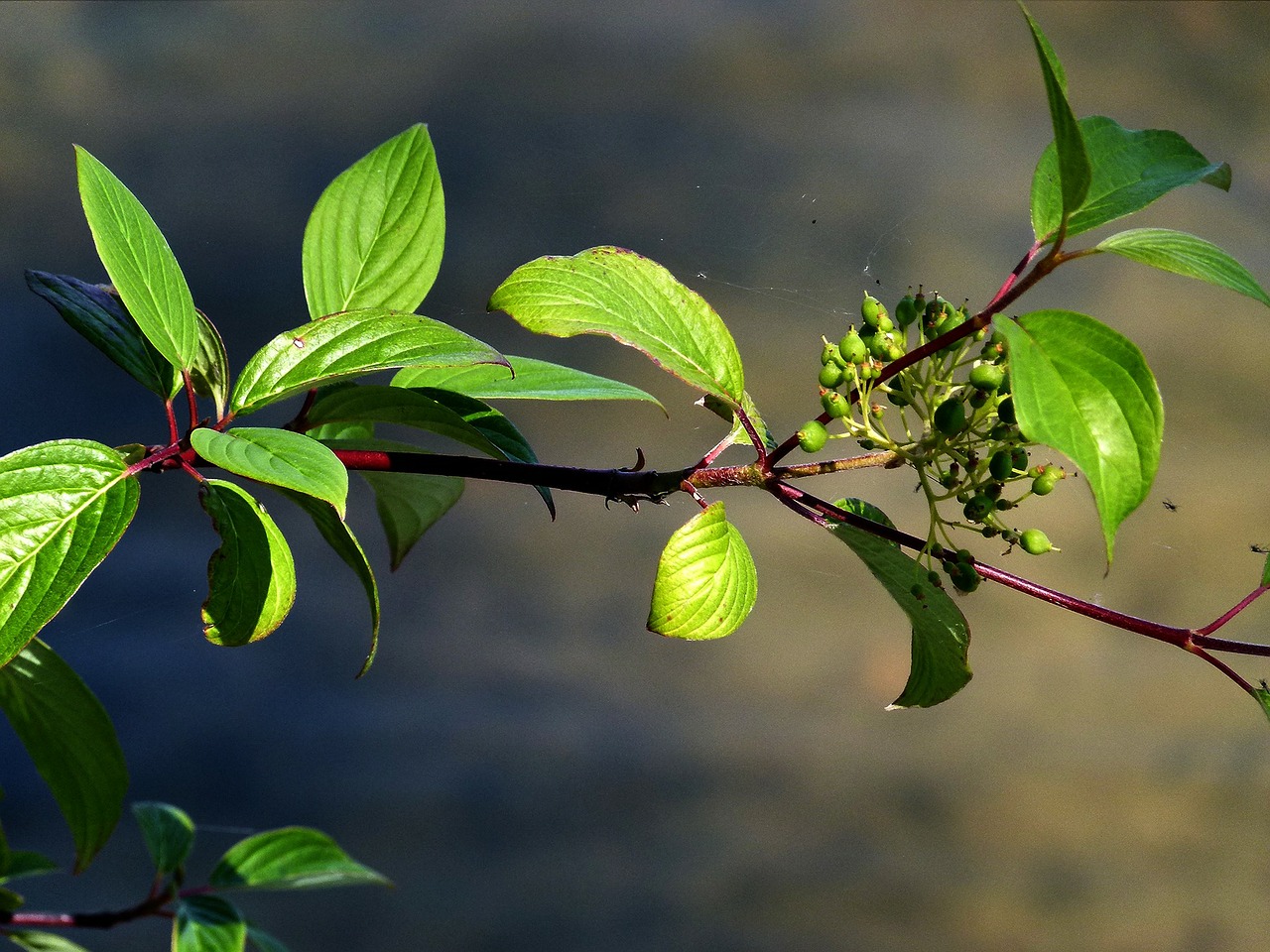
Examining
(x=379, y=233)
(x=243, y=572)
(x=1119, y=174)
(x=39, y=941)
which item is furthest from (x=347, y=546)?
(x=39, y=941)

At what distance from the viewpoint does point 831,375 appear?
0.93ft

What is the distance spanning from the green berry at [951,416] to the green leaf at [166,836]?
0.53 m

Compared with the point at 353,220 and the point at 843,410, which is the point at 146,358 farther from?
the point at 843,410

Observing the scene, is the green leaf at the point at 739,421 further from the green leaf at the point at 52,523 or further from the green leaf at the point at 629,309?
the green leaf at the point at 52,523

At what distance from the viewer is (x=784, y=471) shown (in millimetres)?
288

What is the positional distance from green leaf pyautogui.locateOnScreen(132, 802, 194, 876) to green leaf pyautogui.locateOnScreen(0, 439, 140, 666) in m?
0.40

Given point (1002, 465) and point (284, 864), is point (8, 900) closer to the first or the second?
point (284, 864)

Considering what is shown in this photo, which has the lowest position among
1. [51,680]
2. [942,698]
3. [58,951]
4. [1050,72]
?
[58,951]

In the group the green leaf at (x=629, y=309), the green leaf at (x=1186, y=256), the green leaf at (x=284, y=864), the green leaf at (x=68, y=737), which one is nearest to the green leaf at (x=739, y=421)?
the green leaf at (x=629, y=309)

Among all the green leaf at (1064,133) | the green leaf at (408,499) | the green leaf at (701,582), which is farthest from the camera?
the green leaf at (408,499)

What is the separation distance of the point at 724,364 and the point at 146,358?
19 centimetres

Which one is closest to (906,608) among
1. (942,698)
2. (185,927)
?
(942,698)

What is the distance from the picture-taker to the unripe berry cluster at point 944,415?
0.26m

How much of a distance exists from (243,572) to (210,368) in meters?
0.08
